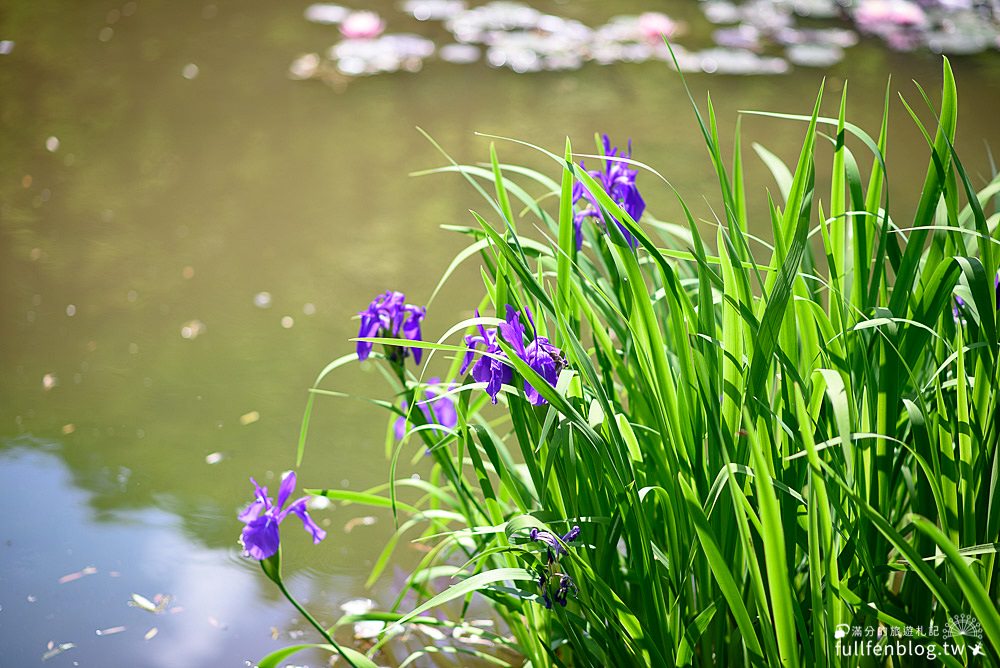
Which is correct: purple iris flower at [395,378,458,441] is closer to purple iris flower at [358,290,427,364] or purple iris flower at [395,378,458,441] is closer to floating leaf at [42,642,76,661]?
purple iris flower at [358,290,427,364]

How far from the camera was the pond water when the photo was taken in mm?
1765

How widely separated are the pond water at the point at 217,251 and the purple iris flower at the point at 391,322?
0.64m

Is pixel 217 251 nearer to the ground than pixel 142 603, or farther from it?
farther from it

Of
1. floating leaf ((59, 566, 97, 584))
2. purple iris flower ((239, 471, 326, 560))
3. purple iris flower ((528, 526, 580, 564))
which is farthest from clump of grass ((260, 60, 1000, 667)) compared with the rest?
floating leaf ((59, 566, 97, 584))

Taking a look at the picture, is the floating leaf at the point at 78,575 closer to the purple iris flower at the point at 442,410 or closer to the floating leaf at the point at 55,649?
the floating leaf at the point at 55,649

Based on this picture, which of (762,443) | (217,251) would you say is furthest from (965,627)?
(217,251)

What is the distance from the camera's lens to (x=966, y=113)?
3.66m

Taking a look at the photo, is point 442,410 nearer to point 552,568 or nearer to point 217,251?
point 552,568

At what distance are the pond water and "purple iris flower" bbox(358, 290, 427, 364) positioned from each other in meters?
0.64

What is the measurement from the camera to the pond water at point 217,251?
1.76 m

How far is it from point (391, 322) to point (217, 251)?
1.70 metres

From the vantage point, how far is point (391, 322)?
4.20 ft

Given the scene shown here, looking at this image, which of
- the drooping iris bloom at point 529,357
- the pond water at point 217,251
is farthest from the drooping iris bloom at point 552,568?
the pond water at point 217,251

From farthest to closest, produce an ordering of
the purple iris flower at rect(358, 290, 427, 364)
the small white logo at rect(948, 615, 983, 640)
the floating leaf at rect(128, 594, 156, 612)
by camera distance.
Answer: the floating leaf at rect(128, 594, 156, 612)
the purple iris flower at rect(358, 290, 427, 364)
the small white logo at rect(948, 615, 983, 640)
